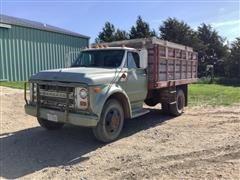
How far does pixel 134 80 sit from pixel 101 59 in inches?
39.2

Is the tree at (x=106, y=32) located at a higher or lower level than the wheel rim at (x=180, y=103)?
higher

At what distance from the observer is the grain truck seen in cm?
660

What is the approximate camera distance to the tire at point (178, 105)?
10447mm

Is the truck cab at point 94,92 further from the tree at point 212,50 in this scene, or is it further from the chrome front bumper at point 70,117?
the tree at point 212,50

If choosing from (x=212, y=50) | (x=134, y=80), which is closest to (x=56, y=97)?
(x=134, y=80)

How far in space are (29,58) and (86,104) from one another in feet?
51.5

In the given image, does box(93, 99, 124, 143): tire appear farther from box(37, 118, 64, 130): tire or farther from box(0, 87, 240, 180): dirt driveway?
box(37, 118, 64, 130): tire

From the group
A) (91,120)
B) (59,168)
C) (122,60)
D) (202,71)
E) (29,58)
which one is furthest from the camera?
(202,71)

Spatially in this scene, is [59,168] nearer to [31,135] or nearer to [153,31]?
[31,135]

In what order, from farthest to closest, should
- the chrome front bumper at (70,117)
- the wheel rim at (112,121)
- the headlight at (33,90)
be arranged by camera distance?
the headlight at (33,90) → the wheel rim at (112,121) → the chrome front bumper at (70,117)

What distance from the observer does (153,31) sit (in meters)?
44.7

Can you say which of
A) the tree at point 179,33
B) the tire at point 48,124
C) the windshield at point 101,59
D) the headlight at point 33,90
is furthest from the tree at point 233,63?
the headlight at point 33,90

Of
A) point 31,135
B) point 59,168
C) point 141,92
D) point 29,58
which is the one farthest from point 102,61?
point 29,58

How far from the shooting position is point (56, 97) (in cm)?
699
